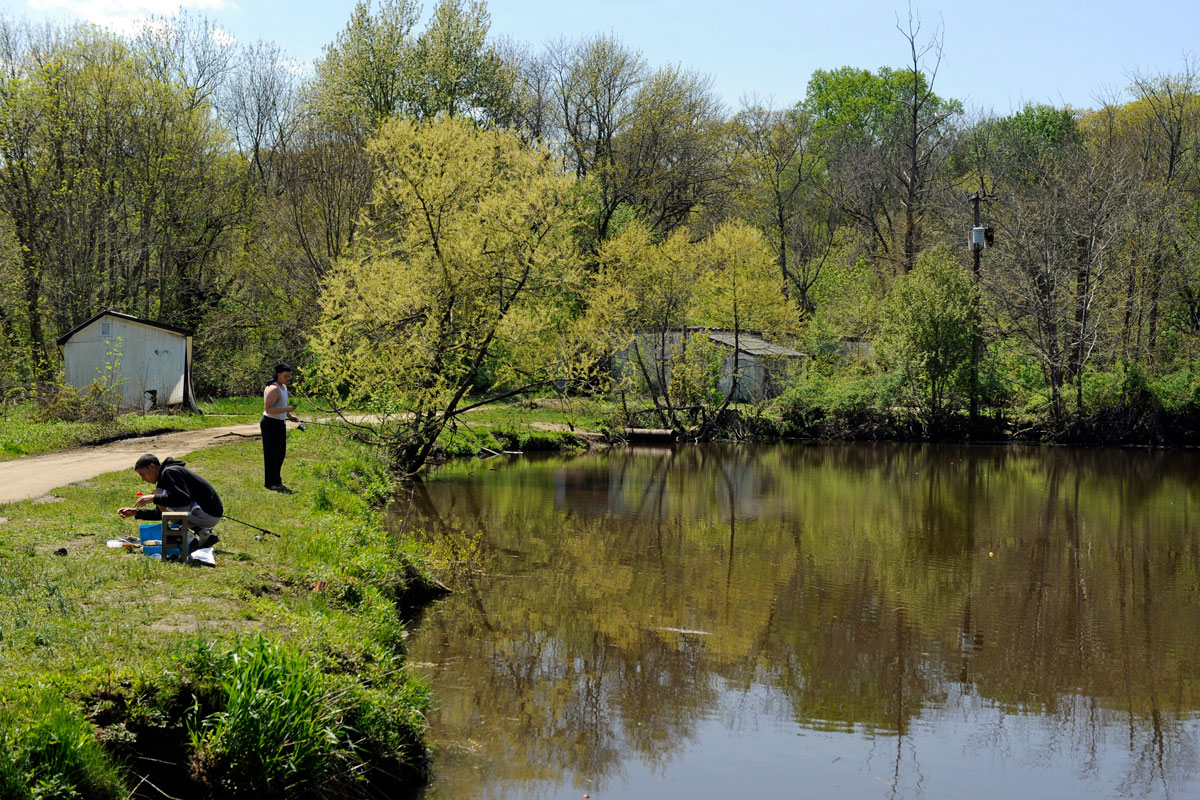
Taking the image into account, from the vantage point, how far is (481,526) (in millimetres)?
17641

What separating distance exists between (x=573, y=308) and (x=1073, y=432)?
18963 mm

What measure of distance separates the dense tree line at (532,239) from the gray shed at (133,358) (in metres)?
1.37

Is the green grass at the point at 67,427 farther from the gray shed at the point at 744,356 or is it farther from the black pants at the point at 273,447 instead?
the gray shed at the point at 744,356

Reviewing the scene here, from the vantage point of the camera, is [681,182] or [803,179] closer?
[681,182]

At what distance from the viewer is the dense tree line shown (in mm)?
22625

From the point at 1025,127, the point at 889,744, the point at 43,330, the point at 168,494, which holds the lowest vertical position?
the point at 889,744

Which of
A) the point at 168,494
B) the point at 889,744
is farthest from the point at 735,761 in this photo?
the point at 168,494

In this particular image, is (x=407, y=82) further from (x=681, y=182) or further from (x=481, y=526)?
(x=481, y=526)

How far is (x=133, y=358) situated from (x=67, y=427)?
5.95 metres

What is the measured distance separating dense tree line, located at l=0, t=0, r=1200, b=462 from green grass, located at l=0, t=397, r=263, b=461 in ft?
10.6

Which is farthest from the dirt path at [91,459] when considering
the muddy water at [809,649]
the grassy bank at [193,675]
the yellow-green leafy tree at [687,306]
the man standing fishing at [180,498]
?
the yellow-green leafy tree at [687,306]

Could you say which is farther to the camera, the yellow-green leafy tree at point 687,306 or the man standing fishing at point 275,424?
the yellow-green leafy tree at point 687,306

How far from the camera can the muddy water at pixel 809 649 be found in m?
8.01

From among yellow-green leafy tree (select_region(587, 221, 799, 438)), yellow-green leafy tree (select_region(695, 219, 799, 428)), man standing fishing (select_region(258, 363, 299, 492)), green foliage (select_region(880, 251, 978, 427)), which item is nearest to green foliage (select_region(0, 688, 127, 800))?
man standing fishing (select_region(258, 363, 299, 492))
